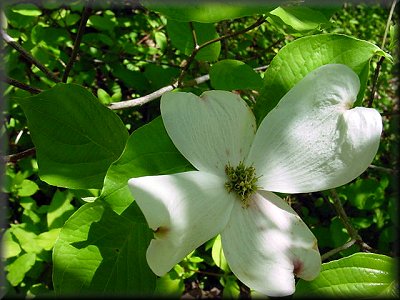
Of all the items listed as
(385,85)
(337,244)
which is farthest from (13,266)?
(385,85)

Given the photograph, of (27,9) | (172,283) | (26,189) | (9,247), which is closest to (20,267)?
(9,247)

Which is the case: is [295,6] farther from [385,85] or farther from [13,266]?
[385,85]

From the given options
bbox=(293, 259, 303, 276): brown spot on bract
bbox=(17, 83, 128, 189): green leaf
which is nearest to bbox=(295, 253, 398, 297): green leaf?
bbox=(293, 259, 303, 276): brown spot on bract

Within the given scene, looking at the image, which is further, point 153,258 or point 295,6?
point 295,6

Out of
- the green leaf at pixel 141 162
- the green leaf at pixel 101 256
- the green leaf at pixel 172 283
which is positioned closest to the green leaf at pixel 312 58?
the green leaf at pixel 141 162

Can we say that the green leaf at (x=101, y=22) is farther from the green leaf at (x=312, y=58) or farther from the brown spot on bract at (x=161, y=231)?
the brown spot on bract at (x=161, y=231)

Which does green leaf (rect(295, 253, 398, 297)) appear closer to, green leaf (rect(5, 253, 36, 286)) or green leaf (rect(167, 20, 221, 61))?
green leaf (rect(167, 20, 221, 61))
